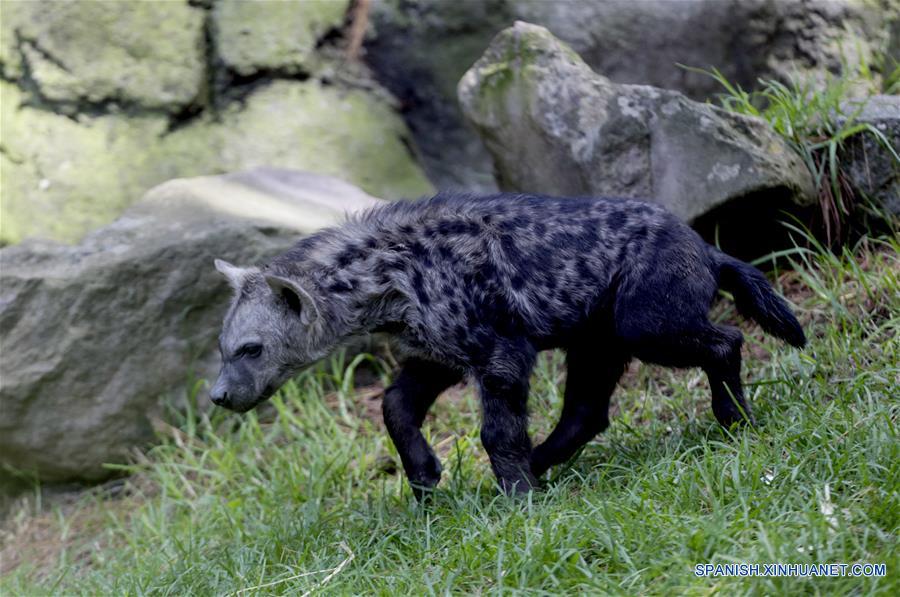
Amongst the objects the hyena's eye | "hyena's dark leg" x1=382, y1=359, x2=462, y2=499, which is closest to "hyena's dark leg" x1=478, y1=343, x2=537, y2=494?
"hyena's dark leg" x1=382, y1=359, x2=462, y2=499

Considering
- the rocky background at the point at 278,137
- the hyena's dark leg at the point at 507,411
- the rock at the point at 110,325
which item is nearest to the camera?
the hyena's dark leg at the point at 507,411

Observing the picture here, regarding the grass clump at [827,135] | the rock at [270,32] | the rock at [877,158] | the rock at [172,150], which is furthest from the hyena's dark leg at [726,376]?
the rock at [270,32]

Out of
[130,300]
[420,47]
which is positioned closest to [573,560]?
[130,300]

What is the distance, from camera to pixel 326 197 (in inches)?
315

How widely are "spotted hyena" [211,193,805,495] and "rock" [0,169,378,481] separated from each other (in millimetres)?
1840

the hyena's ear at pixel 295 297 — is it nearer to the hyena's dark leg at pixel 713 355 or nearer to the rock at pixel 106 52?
A: the hyena's dark leg at pixel 713 355

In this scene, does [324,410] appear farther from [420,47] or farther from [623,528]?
[420,47]

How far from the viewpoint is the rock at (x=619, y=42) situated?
8.01 m

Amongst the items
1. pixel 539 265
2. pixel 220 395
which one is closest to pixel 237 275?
pixel 220 395

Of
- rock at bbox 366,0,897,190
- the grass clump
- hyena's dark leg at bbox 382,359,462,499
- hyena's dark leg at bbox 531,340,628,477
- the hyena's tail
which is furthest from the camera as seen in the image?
rock at bbox 366,0,897,190

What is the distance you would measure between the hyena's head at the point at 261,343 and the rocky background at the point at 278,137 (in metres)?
1.99

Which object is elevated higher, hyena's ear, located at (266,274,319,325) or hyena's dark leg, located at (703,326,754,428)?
hyena's ear, located at (266,274,319,325)

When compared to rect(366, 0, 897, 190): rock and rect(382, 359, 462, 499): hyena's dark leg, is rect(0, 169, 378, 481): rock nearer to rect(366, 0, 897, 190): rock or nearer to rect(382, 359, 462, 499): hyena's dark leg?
rect(382, 359, 462, 499): hyena's dark leg

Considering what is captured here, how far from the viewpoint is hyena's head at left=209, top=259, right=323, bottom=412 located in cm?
516
